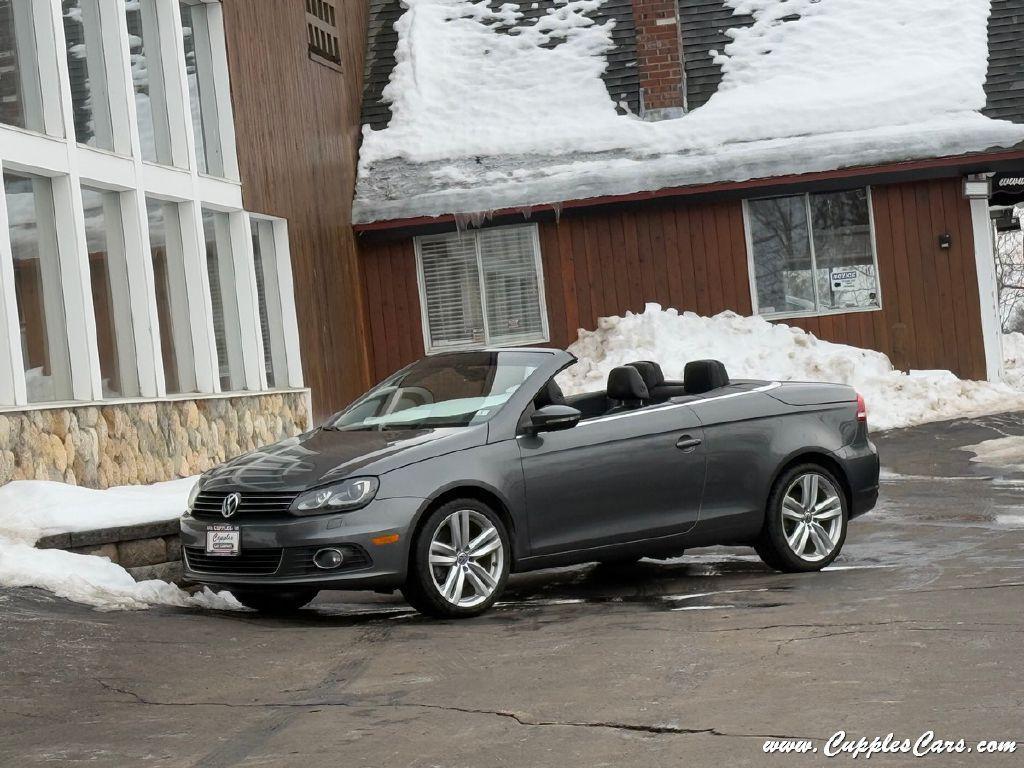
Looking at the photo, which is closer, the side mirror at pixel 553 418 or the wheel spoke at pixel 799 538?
the side mirror at pixel 553 418

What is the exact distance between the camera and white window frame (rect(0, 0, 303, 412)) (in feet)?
40.0

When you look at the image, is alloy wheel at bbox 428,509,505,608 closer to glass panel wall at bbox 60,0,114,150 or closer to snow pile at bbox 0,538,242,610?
snow pile at bbox 0,538,242,610

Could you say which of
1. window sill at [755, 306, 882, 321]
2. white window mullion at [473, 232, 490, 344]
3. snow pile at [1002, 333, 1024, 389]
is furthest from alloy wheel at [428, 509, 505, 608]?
snow pile at [1002, 333, 1024, 389]

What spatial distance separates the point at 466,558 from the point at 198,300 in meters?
8.19

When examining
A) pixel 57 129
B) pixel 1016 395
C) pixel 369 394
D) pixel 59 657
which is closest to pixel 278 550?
pixel 59 657

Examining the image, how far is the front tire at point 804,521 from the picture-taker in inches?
365

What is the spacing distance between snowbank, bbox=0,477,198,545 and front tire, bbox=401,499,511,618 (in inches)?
106

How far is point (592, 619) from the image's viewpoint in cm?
782

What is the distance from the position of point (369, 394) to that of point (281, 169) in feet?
30.9

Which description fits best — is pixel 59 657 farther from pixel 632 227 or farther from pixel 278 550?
pixel 632 227

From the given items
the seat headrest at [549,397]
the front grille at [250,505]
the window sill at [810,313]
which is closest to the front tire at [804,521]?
the seat headrest at [549,397]

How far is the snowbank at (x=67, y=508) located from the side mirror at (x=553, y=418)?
118 inches

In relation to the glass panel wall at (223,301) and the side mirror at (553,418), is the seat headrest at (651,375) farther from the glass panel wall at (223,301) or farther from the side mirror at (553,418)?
the glass panel wall at (223,301)

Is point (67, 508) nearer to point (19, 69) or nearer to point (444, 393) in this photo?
point (444, 393)
